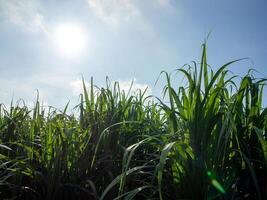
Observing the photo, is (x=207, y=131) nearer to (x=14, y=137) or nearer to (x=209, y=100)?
(x=209, y=100)

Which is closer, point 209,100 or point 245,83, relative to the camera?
point 209,100

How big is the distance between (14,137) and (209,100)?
150cm

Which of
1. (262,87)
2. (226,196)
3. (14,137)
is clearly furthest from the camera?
(14,137)

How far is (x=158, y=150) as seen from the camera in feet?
4.93

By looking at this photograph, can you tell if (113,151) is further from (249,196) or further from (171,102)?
(249,196)

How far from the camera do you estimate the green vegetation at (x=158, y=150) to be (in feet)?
4.09

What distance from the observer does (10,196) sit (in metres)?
1.79

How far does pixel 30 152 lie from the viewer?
1.82 meters

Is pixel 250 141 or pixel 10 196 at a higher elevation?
pixel 250 141

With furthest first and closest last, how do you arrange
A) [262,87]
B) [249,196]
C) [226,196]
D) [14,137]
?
[14,137], [262,87], [249,196], [226,196]

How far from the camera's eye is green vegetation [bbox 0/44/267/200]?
125cm

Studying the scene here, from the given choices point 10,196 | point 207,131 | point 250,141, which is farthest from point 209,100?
point 10,196

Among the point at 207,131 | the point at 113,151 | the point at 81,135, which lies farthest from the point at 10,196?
the point at 207,131

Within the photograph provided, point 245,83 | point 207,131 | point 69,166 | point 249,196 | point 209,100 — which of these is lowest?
point 249,196
